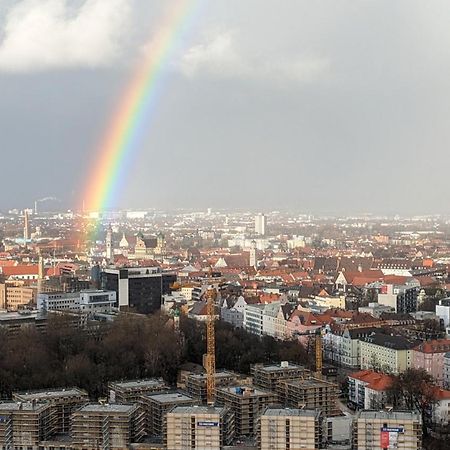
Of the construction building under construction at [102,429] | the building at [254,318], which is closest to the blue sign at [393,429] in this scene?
the construction building under construction at [102,429]

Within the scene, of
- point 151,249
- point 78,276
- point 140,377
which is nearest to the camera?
point 140,377

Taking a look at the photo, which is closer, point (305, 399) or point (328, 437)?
point (328, 437)

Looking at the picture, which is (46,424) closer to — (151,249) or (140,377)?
(140,377)

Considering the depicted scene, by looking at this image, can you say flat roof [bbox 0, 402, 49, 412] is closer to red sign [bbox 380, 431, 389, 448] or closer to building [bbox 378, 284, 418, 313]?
red sign [bbox 380, 431, 389, 448]

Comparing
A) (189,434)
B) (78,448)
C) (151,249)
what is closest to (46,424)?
(78,448)

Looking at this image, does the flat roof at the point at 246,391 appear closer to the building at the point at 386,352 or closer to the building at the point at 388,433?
the building at the point at 388,433

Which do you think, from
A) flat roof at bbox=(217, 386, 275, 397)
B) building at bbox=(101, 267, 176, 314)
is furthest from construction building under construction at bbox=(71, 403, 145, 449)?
building at bbox=(101, 267, 176, 314)

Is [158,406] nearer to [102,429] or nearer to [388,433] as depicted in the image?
[102,429]
